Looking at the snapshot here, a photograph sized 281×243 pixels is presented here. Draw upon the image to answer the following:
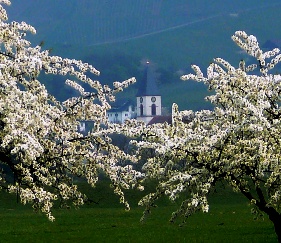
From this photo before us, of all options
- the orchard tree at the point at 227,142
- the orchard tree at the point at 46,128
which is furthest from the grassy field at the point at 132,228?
the orchard tree at the point at 46,128

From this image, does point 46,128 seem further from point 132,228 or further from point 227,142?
point 132,228

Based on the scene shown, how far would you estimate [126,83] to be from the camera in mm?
15344

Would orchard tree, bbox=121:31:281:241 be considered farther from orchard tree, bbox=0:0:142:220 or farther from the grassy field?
the grassy field

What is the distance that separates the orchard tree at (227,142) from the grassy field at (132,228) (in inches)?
335

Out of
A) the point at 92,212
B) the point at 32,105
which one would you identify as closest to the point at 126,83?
the point at 32,105

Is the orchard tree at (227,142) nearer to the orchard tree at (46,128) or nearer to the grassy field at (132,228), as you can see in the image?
the orchard tree at (46,128)

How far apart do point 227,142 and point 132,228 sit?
17119mm

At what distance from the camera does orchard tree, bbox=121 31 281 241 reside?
44.2 feet

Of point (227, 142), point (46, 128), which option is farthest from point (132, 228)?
point (46, 128)

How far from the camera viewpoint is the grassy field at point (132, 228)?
26.2 m

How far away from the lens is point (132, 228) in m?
30.8

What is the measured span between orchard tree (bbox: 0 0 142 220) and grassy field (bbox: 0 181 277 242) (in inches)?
357

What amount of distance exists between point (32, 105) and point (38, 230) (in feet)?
65.4

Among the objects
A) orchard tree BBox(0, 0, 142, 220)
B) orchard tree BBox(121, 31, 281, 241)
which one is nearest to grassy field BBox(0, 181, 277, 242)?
orchard tree BBox(121, 31, 281, 241)
